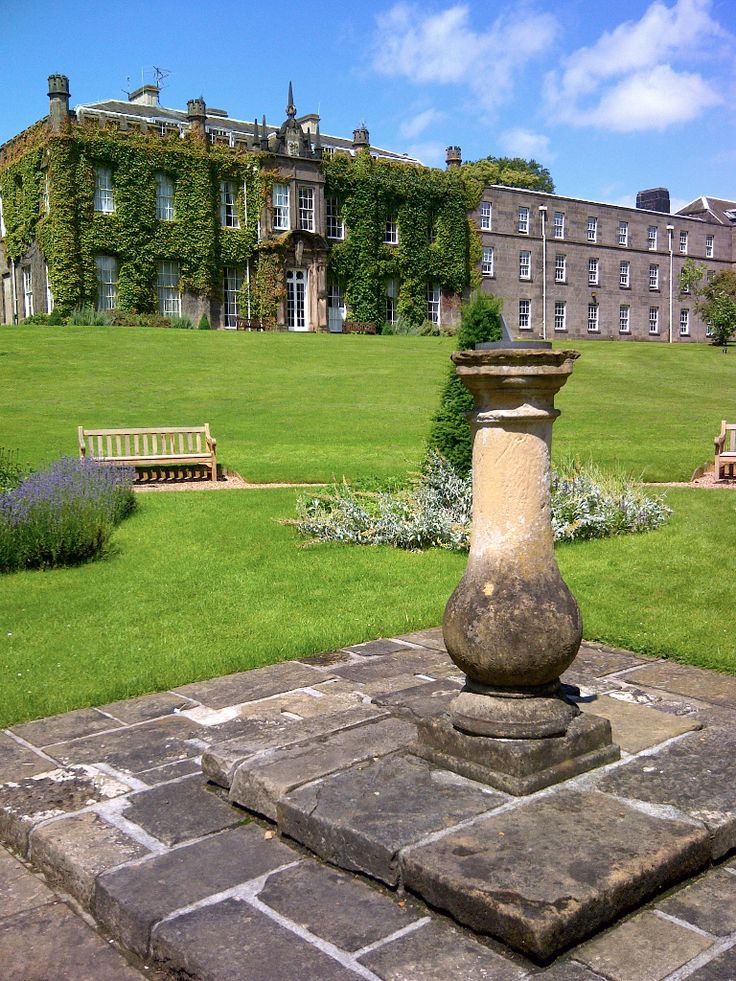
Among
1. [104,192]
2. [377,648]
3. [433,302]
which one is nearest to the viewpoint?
[377,648]

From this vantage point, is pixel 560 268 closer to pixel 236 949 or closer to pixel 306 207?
pixel 306 207

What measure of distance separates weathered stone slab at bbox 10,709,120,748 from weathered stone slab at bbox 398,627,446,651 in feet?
7.48

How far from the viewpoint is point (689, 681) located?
17.4 feet

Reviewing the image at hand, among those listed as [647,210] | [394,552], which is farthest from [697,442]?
[647,210]

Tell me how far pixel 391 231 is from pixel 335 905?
43300 millimetres

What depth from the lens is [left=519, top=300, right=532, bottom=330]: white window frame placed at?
49.8 m

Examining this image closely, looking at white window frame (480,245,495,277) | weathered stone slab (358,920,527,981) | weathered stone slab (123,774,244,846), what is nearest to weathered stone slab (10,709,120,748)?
weathered stone slab (123,774,244,846)

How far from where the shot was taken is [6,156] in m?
39.0

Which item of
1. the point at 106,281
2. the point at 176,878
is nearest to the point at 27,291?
the point at 106,281

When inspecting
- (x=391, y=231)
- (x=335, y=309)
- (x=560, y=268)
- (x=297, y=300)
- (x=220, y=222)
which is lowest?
(x=335, y=309)

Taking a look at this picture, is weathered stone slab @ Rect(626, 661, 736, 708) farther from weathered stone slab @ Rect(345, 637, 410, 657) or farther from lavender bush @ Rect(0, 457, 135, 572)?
lavender bush @ Rect(0, 457, 135, 572)

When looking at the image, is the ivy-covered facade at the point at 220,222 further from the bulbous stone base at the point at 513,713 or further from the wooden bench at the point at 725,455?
the bulbous stone base at the point at 513,713

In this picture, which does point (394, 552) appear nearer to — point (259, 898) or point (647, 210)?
point (259, 898)

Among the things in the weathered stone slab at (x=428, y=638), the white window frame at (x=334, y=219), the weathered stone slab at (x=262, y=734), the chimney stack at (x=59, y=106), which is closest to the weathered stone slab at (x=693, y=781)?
the weathered stone slab at (x=262, y=734)
